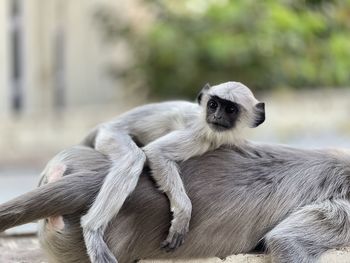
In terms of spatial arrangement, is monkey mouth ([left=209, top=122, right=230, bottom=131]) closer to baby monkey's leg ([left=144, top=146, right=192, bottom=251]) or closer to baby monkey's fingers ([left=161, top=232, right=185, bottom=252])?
baby monkey's leg ([left=144, top=146, right=192, bottom=251])

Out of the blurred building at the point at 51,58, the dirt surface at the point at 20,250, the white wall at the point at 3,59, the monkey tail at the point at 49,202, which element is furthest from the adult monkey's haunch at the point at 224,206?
the blurred building at the point at 51,58

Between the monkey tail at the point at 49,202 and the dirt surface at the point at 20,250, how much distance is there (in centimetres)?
49

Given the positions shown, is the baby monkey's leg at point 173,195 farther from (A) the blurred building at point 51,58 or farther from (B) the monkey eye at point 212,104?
(A) the blurred building at point 51,58

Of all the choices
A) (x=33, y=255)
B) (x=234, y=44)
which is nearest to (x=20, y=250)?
(x=33, y=255)

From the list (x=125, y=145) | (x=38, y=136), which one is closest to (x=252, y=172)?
(x=125, y=145)

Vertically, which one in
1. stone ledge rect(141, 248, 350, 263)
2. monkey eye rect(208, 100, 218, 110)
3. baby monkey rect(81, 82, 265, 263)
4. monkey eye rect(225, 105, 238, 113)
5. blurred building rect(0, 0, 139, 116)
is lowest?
blurred building rect(0, 0, 139, 116)

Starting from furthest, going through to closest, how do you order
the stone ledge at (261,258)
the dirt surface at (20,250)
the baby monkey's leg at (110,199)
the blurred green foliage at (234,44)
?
the blurred green foliage at (234,44)
the dirt surface at (20,250)
the stone ledge at (261,258)
the baby monkey's leg at (110,199)

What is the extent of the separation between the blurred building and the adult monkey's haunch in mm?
7853

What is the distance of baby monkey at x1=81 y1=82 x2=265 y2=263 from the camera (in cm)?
348

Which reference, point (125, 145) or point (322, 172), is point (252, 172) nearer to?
point (322, 172)

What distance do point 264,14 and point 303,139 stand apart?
1.91 metres

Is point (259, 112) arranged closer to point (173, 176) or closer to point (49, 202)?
point (173, 176)

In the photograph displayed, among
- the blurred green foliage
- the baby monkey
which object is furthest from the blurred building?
the baby monkey

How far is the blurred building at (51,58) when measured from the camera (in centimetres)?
1205
